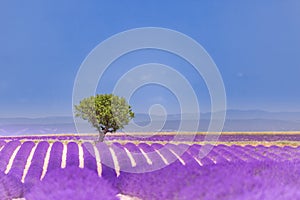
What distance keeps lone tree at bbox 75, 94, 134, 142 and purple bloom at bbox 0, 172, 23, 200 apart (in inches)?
483

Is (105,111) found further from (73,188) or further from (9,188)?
(73,188)

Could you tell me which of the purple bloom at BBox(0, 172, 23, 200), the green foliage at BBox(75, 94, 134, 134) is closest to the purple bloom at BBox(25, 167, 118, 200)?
the purple bloom at BBox(0, 172, 23, 200)

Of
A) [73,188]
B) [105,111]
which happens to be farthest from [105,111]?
[73,188]

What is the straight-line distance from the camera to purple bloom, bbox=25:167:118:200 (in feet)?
15.8

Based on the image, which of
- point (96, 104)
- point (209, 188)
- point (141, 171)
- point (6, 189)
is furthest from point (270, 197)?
point (96, 104)

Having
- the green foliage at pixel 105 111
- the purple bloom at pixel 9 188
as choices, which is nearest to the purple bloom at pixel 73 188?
the purple bloom at pixel 9 188

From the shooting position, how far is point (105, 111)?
64.8ft

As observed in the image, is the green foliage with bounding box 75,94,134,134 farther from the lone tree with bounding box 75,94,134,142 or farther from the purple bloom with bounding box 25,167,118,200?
the purple bloom with bounding box 25,167,118,200

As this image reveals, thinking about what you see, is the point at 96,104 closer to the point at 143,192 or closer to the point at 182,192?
the point at 143,192

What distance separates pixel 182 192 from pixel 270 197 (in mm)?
1562

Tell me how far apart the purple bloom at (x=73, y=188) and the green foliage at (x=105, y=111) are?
44.0 ft

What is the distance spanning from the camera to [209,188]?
428cm

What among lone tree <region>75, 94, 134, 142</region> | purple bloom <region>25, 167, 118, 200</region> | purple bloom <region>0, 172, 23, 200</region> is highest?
lone tree <region>75, 94, 134, 142</region>

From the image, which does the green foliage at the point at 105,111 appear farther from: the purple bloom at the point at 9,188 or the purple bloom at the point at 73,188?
the purple bloom at the point at 73,188
